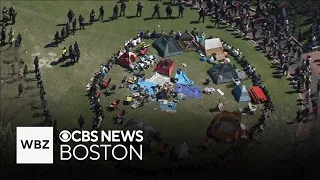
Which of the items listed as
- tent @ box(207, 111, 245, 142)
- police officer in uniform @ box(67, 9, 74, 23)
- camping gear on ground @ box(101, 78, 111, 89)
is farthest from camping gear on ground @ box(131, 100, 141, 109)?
police officer in uniform @ box(67, 9, 74, 23)

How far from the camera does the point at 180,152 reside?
5475cm

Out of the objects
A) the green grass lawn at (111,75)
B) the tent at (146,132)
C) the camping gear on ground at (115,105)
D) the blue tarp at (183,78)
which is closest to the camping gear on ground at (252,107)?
the green grass lawn at (111,75)

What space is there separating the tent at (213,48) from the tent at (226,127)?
1155cm

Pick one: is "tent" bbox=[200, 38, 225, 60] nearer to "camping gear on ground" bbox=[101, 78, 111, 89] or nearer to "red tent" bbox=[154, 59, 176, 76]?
"red tent" bbox=[154, 59, 176, 76]

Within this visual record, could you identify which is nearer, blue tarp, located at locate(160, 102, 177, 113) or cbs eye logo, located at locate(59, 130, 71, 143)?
cbs eye logo, located at locate(59, 130, 71, 143)

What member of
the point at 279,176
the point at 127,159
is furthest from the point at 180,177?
the point at 279,176

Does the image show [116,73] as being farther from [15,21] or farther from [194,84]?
[15,21]

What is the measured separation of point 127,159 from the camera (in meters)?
54.8

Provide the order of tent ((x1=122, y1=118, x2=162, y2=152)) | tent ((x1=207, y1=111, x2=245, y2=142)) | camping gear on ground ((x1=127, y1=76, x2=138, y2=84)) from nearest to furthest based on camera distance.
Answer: tent ((x1=122, y1=118, x2=162, y2=152)) → tent ((x1=207, y1=111, x2=245, y2=142)) → camping gear on ground ((x1=127, y1=76, x2=138, y2=84))

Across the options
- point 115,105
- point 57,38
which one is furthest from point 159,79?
point 57,38

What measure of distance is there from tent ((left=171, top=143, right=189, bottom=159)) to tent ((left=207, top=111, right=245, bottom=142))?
4.01 meters

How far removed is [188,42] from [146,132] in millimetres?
17315

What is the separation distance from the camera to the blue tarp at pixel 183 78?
64.8 meters

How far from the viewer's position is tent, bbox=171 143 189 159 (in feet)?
180
